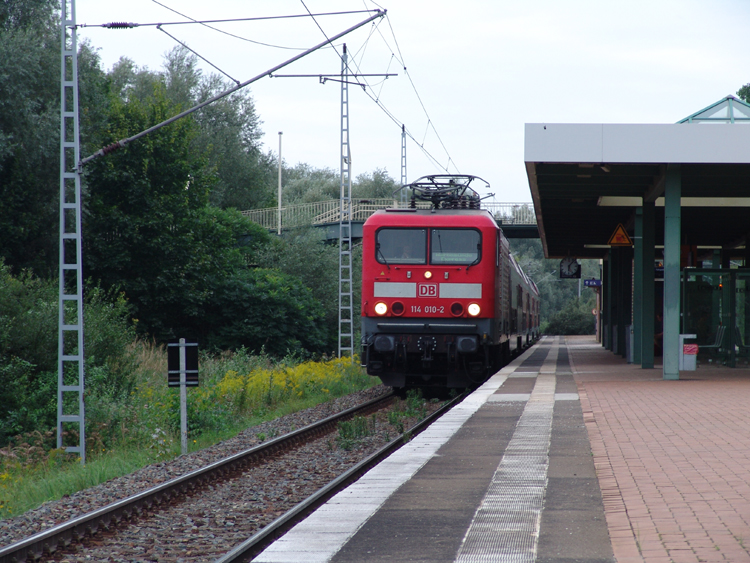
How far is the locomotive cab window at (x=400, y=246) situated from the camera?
15398 mm

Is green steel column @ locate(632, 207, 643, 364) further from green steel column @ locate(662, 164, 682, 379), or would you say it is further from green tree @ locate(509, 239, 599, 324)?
green tree @ locate(509, 239, 599, 324)

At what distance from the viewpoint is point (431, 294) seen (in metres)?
15.1

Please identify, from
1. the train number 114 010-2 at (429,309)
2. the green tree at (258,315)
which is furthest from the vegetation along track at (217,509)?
the green tree at (258,315)

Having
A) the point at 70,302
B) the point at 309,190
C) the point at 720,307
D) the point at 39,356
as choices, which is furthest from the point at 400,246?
the point at 309,190

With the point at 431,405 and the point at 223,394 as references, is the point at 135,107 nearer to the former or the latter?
the point at 223,394

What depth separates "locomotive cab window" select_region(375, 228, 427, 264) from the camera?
15.4 m

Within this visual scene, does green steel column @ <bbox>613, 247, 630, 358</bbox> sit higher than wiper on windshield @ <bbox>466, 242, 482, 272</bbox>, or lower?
lower

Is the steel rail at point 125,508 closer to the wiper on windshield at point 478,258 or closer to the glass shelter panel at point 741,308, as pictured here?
the wiper on windshield at point 478,258

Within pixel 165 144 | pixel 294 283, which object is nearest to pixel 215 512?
pixel 165 144

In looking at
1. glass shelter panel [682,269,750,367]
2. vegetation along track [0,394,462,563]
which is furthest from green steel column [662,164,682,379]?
vegetation along track [0,394,462,563]

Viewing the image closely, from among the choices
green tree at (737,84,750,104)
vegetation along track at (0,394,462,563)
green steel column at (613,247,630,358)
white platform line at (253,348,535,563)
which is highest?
green tree at (737,84,750,104)

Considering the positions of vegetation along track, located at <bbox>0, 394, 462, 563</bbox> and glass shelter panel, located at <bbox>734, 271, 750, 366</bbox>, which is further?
glass shelter panel, located at <bbox>734, 271, 750, 366</bbox>

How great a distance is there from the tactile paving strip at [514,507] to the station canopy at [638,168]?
23.1 ft

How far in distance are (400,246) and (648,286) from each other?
22.6 feet
